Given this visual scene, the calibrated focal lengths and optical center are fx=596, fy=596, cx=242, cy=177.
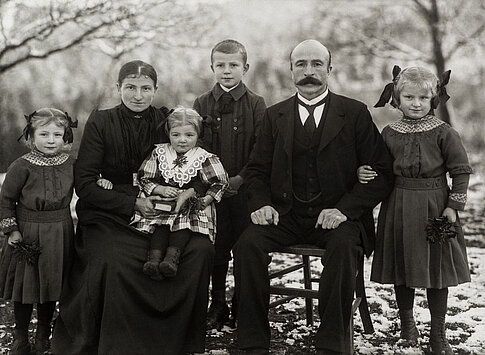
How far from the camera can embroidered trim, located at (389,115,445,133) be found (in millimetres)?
3871

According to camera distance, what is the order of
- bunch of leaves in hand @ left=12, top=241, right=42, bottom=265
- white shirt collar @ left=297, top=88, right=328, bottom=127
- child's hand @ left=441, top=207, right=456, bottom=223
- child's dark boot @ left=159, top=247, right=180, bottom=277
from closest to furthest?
child's dark boot @ left=159, top=247, right=180, bottom=277 < bunch of leaves in hand @ left=12, top=241, right=42, bottom=265 < child's hand @ left=441, top=207, right=456, bottom=223 < white shirt collar @ left=297, top=88, right=328, bottom=127

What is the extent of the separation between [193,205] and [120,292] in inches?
28.3

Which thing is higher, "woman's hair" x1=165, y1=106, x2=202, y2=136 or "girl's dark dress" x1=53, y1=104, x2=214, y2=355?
"woman's hair" x1=165, y1=106, x2=202, y2=136

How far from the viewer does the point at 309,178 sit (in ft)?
13.1

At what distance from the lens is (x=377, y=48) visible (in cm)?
1134

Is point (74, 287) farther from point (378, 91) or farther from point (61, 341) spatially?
point (378, 91)

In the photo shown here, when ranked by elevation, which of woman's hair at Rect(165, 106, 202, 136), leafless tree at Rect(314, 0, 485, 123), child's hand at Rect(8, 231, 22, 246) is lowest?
child's hand at Rect(8, 231, 22, 246)

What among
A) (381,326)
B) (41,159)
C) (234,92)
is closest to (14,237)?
(41,159)

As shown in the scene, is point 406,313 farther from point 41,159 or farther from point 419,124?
point 41,159

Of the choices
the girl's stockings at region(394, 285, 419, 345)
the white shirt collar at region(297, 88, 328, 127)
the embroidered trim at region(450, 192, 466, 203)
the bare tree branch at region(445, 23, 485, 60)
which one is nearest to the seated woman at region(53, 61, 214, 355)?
the white shirt collar at region(297, 88, 328, 127)

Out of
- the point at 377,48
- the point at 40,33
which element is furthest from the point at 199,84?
the point at 40,33

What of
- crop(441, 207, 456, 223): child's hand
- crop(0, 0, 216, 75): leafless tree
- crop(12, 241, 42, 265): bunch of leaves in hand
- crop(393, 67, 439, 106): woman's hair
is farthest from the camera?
crop(0, 0, 216, 75): leafless tree

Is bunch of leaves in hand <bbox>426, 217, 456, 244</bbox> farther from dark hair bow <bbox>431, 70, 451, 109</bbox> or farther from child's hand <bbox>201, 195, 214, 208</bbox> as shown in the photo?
child's hand <bbox>201, 195, 214, 208</bbox>

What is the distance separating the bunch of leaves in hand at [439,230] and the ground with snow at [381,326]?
724 millimetres
